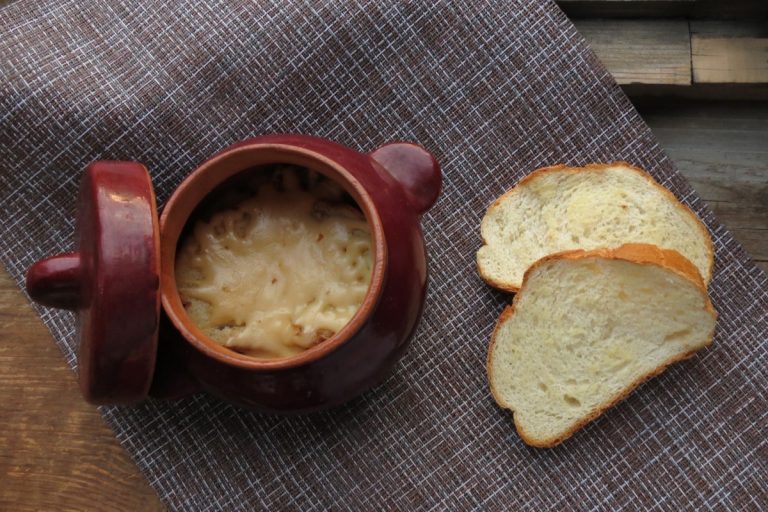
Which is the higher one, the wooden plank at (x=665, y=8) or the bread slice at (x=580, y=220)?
the wooden plank at (x=665, y=8)

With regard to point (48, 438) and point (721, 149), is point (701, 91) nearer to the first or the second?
point (721, 149)

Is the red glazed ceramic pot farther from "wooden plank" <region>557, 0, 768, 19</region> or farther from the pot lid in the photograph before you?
"wooden plank" <region>557, 0, 768, 19</region>

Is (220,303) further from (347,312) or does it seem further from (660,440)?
(660,440)

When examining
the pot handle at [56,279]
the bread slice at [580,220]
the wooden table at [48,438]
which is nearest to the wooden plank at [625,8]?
the bread slice at [580,220]

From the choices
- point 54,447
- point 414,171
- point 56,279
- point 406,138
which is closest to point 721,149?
point 406,138

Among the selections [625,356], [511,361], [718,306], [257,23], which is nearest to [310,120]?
[257,23]

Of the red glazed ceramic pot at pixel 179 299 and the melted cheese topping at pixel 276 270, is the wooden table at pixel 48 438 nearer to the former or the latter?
the red glazed ceramic pot at pixel 179 299
